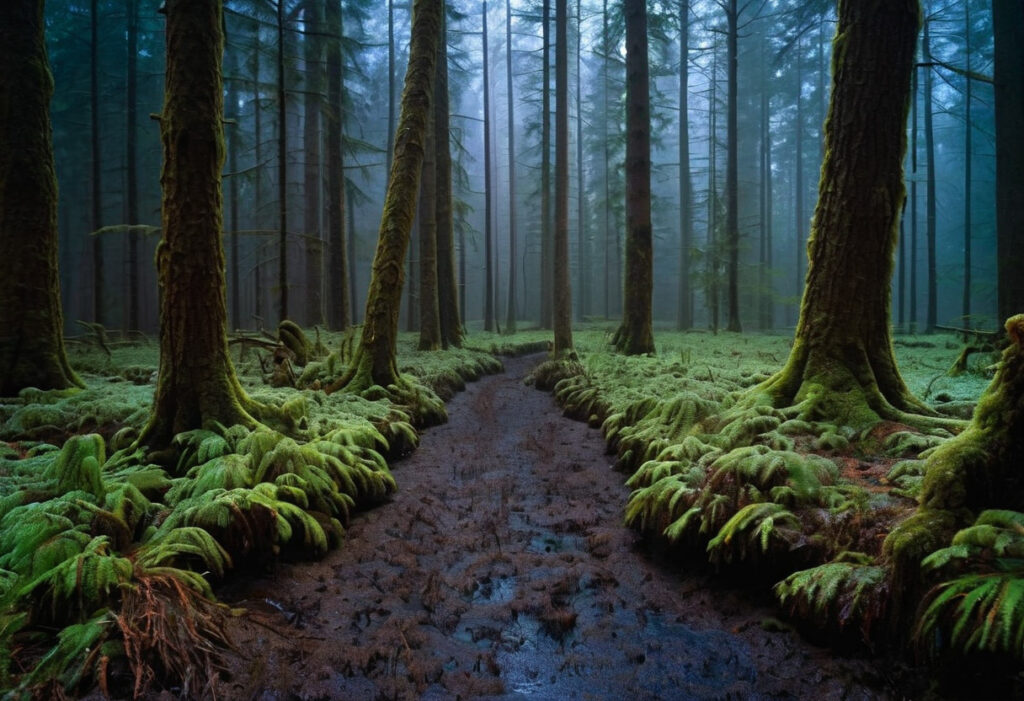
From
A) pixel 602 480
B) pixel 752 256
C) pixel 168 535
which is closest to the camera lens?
pixel 168 535

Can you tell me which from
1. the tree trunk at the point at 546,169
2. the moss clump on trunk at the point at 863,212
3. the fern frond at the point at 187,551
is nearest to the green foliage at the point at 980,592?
the moss clump on trunk at the point at 863,212

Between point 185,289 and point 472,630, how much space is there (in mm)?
4112

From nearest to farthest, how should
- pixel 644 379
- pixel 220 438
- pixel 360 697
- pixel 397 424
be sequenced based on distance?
1. pixel 360 697
2. pixel 220 438
3. pixel 397 424
4. pixel 644 379

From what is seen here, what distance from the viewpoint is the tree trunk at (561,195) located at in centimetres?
1356

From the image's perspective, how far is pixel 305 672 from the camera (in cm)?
282

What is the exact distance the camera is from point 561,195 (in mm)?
13516

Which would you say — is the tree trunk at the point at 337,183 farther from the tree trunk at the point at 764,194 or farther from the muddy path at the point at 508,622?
the tree trunk at the point at 764,194

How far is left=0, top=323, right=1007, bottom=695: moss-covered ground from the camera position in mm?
2584

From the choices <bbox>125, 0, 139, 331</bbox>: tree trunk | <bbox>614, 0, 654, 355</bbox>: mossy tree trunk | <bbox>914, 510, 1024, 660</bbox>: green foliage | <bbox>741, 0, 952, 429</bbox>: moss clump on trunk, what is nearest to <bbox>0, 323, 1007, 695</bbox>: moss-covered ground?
<bbox>914, 510, 1024, 660</bbox>: green foliage

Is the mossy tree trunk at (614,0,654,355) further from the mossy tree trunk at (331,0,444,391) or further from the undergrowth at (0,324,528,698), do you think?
the undergrowth at (0,324,528,698)

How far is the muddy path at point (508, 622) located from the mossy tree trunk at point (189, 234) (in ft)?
6.72

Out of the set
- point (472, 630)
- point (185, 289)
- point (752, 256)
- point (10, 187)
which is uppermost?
point (752, 256)

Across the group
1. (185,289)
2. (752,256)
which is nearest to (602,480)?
(185,289)

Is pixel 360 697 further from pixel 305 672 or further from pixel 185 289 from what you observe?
pixel 185 289
